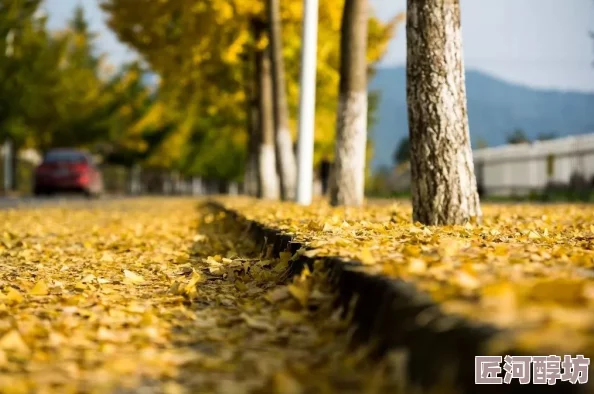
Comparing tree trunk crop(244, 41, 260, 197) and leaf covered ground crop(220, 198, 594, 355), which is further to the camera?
tree trunk crop(244, 41, 260, 197)

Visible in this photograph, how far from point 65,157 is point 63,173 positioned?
614 millimetres

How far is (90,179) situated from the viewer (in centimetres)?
3297

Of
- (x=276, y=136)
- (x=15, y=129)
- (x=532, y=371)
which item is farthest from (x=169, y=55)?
(x=532, y=371)

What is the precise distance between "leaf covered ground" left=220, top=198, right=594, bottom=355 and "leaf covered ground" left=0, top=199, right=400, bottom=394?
16.7 inches

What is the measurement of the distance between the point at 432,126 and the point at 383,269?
493 cm

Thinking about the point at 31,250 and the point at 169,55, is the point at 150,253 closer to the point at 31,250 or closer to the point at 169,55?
the point at 31,250

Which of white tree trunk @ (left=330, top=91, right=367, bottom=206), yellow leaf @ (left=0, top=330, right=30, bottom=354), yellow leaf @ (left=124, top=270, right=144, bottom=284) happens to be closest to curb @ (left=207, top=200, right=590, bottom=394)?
yellow leaf @ (left=0, top=330, right=30, bottom=354)

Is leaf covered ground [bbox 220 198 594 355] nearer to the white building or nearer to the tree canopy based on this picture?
the tree canopy

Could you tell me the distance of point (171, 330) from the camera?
5168 millimetres

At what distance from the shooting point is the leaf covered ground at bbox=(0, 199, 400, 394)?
3.88m

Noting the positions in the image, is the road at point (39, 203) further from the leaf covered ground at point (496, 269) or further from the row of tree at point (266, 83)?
the leaf covered ground at point (496, 269)

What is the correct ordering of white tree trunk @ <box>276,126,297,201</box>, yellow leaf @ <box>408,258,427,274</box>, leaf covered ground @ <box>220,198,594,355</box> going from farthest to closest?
white tree trunk @ <box>276,126,297,201</box> → yellow leaf @ <box>408,258,427,274</box> → leaf covered ground @ <box>220,198,594,355</box>

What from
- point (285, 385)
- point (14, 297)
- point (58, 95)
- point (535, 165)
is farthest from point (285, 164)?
point (58, 95)

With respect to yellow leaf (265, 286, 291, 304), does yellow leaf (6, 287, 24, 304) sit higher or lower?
lower
